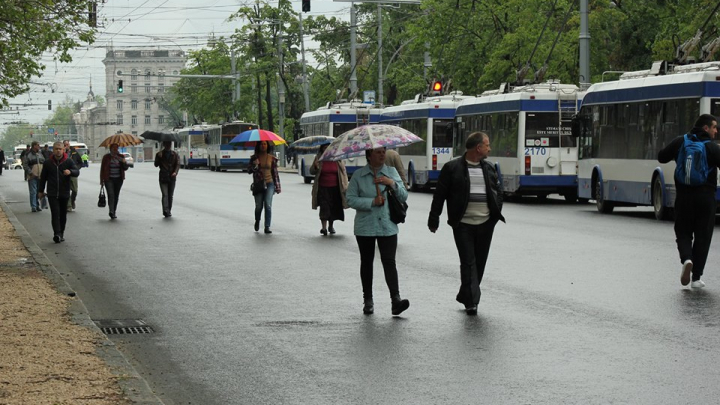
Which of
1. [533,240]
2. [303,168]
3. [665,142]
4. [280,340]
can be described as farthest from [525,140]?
[280,340]

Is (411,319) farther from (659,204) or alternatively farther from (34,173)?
(34,173)

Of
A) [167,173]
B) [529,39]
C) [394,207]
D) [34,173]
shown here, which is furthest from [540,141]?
[394,207]

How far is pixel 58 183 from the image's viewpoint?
21297 millimetres

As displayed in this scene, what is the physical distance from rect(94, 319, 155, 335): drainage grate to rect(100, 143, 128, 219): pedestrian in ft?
53.3

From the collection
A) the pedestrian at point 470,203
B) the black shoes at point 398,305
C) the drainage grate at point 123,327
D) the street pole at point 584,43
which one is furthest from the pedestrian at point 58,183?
the street pole at point 584,43

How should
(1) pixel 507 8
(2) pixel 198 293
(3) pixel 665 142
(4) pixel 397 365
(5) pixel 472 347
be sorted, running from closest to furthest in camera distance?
(4) pixel 397 365
(5) pixel 472 347
(2) pixel 198 293
(3) pixel 665 142
(1) pixel 507 8

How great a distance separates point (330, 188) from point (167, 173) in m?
8.55

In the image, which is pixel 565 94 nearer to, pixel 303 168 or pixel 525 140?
pixel 525 140

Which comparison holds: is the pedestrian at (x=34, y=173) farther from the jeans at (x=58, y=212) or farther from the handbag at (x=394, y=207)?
the handbag at (x=394, y=207)

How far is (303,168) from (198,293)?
4028cm

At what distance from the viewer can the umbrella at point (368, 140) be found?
39.4ft

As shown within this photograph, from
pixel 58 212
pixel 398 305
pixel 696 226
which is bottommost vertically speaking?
pixel 398 305

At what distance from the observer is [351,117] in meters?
53.3

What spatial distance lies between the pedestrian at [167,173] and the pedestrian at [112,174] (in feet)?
3.17
